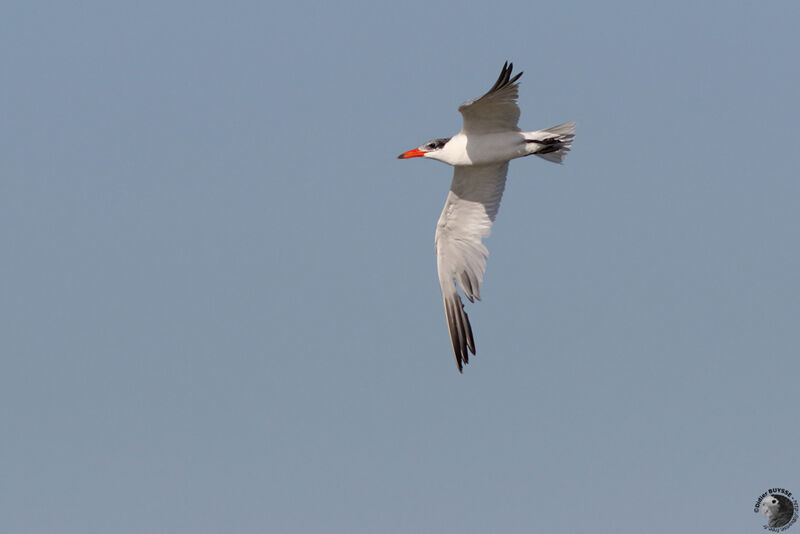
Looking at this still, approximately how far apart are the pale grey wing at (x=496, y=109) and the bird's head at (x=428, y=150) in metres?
0.93

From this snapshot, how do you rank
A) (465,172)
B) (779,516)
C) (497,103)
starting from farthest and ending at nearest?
(779,516)
(465,172)
(497,103)

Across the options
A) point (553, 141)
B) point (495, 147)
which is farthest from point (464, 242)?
point (553, 141)

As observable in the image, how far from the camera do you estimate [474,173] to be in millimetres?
32469

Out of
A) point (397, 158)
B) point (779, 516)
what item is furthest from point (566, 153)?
point (779, 516)

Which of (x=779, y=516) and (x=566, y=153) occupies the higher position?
(x=566, y=153)

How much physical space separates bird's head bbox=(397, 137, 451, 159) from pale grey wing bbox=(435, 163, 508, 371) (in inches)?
32.0

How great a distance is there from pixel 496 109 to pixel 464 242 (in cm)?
398

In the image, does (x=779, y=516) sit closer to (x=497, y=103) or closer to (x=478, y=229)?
(x=478, y=229)

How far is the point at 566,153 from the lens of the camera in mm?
31469

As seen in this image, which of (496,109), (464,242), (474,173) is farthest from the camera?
(464,242)

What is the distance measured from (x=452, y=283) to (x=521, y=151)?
3.63 m

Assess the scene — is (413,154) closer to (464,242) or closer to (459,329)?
(464,242)

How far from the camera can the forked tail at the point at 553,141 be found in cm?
3097

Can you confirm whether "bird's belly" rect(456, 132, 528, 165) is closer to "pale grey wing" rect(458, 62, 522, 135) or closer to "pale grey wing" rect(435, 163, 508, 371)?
"pale grey wing" rect(458, 62, 522, 135)
